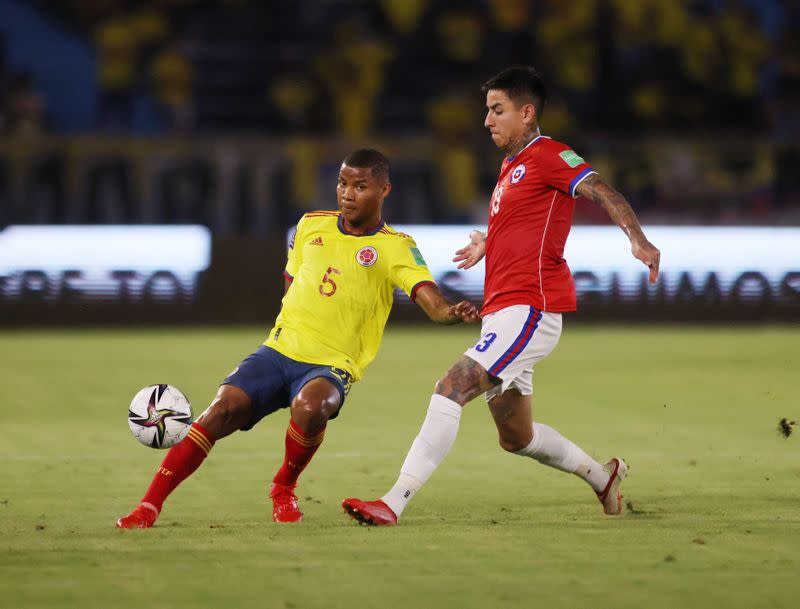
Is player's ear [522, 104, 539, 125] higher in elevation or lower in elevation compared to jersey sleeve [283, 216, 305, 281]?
higher

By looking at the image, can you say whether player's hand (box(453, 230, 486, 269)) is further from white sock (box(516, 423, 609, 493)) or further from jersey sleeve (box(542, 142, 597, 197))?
white sock (box(516, 423, 609, 493))

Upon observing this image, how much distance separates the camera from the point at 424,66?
22.5 m

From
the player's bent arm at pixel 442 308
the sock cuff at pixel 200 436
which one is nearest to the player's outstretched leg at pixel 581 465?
the player's bent arm at pixel 442 308

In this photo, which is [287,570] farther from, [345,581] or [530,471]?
[530,471]

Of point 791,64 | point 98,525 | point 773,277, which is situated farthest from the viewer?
point 791,64

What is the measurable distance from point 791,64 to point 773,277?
5.86m

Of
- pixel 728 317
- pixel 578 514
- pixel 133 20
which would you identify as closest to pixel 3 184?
pixel 133 20

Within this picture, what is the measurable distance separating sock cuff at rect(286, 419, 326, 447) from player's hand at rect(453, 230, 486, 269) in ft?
3.28

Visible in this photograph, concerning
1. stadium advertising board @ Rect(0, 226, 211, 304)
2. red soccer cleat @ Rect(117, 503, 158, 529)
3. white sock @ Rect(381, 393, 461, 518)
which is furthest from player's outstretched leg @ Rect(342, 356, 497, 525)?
stadium advertising board @ Rect(0, 226, 211, 304)

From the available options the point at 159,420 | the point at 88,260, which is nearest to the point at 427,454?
the point at 159,420

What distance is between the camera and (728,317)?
57.6ft

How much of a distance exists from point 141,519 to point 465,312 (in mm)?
1541

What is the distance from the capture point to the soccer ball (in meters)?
5.76

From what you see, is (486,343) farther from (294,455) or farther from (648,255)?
(294,455)
